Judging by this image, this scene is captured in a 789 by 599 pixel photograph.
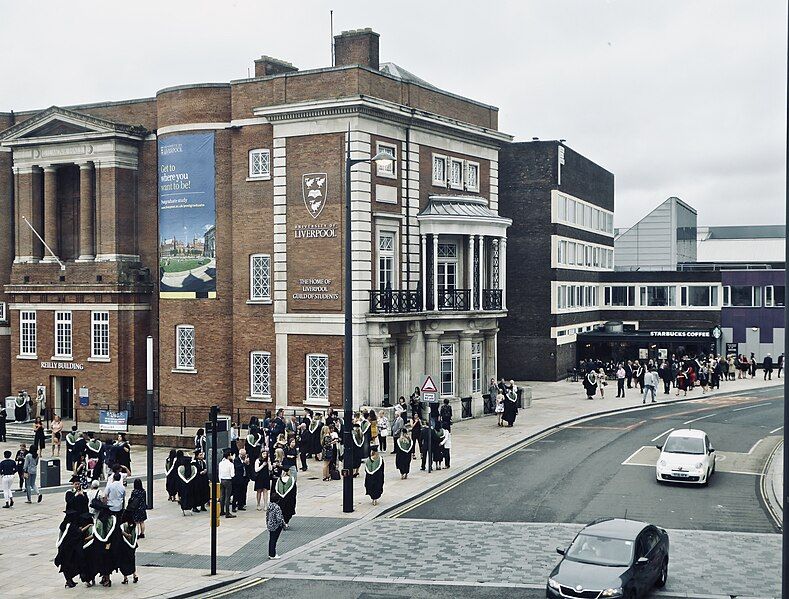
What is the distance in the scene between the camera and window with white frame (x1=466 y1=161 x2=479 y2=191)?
44.7 meters

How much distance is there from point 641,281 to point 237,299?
36495 millimetres

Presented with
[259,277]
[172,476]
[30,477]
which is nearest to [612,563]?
[172,476]

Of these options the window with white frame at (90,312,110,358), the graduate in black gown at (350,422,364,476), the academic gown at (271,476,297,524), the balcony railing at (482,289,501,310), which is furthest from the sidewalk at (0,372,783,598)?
the window with white frame at (90,312,110,358)

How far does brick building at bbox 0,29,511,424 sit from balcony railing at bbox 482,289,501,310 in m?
0.18

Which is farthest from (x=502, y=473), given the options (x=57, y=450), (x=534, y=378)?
(x=534, y=378)

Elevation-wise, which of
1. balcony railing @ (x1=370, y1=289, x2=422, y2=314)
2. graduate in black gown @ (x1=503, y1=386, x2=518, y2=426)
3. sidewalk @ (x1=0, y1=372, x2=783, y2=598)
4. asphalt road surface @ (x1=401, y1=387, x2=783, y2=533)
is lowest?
sidewalk @ (x1=0, y1=372, x2=783, y2=598)

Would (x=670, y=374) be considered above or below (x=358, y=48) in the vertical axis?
below

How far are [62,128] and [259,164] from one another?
11.1 m

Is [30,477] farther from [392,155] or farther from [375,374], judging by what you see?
[392,155]

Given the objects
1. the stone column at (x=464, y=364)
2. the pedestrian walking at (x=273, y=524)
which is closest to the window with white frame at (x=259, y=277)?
the stone column at (x=464, y=364)

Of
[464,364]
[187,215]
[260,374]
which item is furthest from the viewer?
[464,364]

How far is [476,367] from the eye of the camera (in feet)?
144

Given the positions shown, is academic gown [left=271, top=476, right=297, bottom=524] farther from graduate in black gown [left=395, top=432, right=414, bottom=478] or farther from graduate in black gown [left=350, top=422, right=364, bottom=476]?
graduate in black gown [left=350, top=422, right=364, bottom=476]

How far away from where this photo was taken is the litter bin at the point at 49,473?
3028 centimetres
